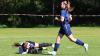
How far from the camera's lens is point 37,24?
36.3 meters

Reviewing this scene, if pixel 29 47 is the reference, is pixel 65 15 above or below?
above

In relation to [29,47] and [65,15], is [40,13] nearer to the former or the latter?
[29,47]

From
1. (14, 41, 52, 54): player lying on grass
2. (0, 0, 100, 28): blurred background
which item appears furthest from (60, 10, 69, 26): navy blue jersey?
(0, 0, 100, 28): blurred background

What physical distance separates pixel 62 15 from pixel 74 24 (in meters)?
21.9

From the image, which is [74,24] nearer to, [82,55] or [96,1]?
[96,1]

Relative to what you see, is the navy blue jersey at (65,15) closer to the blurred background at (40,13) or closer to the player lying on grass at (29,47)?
the player lying on grass at (29,47)

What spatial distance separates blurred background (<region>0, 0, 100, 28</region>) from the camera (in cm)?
3628

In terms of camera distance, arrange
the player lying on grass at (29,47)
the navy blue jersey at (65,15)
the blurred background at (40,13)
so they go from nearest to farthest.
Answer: the navy blue jersey at (65,15) → the player lying on grass at (29,47) → the blurred background at (40,13)

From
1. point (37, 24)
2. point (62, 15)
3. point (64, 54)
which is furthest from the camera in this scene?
point (37, 24)

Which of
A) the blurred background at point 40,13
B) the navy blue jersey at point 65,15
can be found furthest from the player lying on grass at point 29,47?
the blurred background at point 40,13

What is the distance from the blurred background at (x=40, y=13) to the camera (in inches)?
1428

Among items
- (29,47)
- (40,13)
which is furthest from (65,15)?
(40,13)

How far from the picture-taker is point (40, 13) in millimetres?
37188

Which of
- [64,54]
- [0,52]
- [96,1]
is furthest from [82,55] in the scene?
[96,1]
